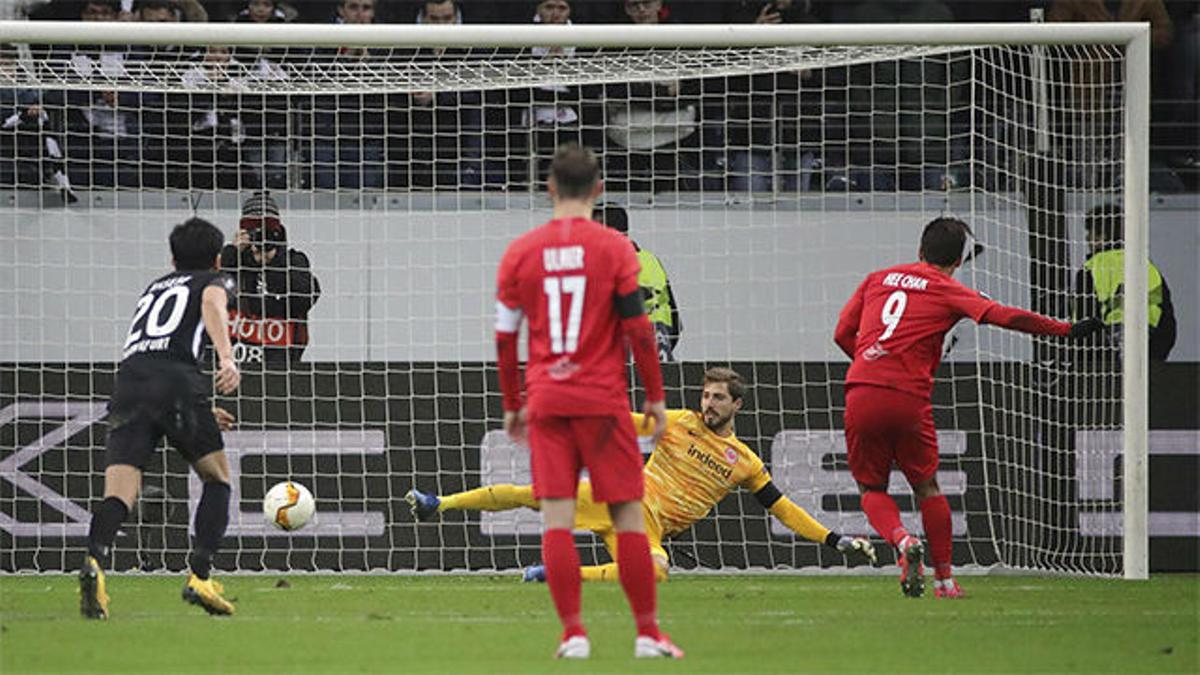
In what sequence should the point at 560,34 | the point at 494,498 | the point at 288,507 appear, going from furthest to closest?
Result: the point at 560,34 < the point at 494,498 < the point at 288,507

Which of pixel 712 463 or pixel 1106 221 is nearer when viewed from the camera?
pixel 712 463

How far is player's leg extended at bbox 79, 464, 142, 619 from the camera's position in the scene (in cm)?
972

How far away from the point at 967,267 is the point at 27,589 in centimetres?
642

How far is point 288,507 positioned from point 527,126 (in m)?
3.82

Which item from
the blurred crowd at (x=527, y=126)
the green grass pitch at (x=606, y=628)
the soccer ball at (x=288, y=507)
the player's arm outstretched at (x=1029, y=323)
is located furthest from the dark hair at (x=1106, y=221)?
the soccer ball at (x=288, y=507)

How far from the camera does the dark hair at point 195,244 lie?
32.9 feet

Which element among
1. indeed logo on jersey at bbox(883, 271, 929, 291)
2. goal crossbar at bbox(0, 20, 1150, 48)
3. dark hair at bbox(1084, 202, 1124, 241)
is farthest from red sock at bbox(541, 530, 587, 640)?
Answer: dark hair at bbox(1084, 202, 1124, 241)

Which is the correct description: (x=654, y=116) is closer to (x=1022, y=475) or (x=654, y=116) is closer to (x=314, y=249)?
(x=314, y=249)

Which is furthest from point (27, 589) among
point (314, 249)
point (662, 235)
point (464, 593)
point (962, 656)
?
point (962, 656)

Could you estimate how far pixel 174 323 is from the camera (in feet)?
32.6

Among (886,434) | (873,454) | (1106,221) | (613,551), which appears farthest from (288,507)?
(1106,221)

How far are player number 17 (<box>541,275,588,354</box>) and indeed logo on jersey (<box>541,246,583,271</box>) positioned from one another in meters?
0.04

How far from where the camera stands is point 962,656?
321 inches

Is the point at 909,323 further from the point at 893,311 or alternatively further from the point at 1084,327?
the point at 1084,327
